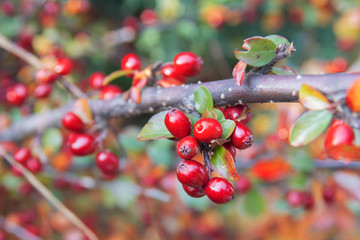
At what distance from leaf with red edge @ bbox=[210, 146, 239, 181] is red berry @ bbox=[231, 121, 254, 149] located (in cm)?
3

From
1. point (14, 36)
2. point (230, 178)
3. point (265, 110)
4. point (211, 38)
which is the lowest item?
point (265, 110)

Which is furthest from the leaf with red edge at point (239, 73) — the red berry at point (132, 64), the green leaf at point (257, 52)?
the red berry at point (132, 64)

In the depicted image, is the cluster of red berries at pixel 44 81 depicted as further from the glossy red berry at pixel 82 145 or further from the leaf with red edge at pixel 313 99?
the leaf with red edge at pixel 313 99

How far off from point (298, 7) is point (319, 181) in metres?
1.69

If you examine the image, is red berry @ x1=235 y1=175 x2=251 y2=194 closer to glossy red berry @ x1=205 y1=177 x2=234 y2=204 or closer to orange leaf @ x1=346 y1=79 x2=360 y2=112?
glossy red berry @ x1=205 y1=177 x2=234 y2=204

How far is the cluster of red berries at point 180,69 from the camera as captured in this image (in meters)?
0.76

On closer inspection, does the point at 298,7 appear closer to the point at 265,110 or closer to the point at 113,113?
the point at 265,110

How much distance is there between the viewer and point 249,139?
22.5 inches

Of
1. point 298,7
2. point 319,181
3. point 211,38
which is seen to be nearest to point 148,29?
point 211,38

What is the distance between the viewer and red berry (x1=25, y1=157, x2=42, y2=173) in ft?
3.97

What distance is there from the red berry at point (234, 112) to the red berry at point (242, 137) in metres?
0.05

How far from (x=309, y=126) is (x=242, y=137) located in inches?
4.8

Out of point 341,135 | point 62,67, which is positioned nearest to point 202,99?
point 341,135

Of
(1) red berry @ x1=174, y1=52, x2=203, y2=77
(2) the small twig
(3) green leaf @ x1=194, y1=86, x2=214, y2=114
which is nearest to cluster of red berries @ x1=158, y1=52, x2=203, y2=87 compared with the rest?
(1) red berry @ x1=174, y1=52, x2=203, y2=77
